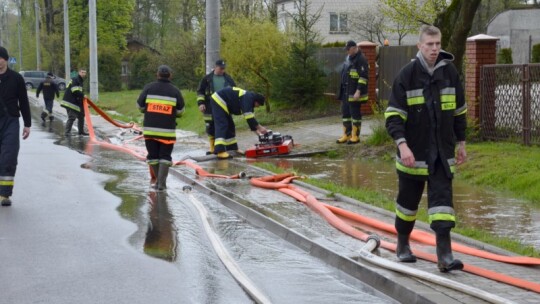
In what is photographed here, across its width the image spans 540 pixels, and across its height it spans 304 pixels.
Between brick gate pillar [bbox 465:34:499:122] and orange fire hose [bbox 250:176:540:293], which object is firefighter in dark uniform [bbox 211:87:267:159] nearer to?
orange fire hose [bbox 250:176:540:293]

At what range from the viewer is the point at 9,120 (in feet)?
37.6

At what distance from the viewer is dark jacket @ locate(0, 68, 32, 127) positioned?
11.5 meters

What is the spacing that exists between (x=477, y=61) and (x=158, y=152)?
6.58m

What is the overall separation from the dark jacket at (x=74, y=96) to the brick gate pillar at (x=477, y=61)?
11.3 m

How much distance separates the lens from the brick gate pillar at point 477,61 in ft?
54.2

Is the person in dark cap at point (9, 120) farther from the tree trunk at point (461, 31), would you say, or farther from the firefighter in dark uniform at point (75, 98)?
the firefighter in dark uniform at point (75, 98)

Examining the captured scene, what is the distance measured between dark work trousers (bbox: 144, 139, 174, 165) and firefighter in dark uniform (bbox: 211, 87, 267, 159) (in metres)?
3.10

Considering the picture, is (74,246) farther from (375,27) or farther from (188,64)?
(375,27)

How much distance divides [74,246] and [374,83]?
15059 millimetres

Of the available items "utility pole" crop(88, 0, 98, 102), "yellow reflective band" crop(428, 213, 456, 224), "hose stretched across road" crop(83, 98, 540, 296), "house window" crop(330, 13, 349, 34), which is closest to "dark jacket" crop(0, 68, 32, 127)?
"hose stretched across road" crop(83, 98, 540, 296)

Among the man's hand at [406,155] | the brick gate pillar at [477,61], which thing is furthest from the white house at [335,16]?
the man's hand at [406,155]

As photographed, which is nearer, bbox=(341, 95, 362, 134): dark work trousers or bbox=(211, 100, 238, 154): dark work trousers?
bbox=(211, 100, 238, 154): dark work trousers

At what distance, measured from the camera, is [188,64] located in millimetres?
40906

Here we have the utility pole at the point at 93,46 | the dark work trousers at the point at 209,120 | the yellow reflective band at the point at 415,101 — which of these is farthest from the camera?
the utility pole at the point at 93,46
